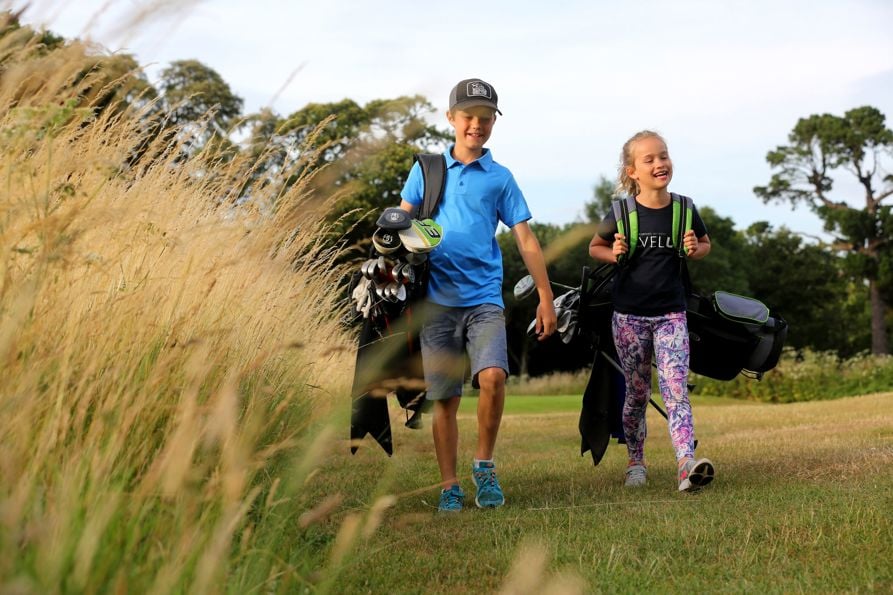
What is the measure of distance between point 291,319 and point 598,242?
204 centimetres

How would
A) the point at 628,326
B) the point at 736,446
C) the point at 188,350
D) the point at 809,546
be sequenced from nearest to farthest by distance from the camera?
the point at 188,350 < the point at 809,546 < the point at 628,326 < the point at 736,446

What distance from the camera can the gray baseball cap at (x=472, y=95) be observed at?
5742 mm

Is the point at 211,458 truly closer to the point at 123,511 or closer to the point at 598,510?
the point at 123,511

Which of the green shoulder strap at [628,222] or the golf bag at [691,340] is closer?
the green shoulder strap at [628,222]

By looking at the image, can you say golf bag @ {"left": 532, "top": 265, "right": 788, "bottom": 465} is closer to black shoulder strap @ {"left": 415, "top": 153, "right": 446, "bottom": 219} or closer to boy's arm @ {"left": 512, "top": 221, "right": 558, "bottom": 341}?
boy's arm @ {"left": 512, "top": 221, "right": 558, "bottom": 341}

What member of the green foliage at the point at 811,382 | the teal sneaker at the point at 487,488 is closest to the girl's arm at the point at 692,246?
the teal sneaker at the point at 487,488

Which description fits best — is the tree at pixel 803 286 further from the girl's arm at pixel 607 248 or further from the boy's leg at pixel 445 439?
the boy's leg at pixel 445 439

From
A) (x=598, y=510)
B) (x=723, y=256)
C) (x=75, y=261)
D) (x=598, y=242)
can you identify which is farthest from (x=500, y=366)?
(x=723, y=256)

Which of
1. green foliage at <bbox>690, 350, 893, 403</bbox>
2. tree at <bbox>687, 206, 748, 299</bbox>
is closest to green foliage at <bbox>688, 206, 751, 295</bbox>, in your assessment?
tree at <bbox>687, 206, 748, 299</bbox>

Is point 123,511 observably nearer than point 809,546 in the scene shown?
Yes

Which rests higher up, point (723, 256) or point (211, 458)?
point (723, 256)

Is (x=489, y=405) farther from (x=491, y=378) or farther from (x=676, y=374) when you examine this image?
(x=676, y=374)

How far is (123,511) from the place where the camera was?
8.45ft

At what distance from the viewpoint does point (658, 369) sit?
615 centimetres
